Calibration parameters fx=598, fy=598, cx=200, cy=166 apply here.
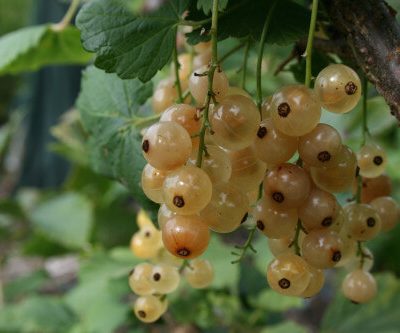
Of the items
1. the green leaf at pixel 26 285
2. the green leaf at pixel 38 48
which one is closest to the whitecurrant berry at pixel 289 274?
the green leaf at pixel 38 48

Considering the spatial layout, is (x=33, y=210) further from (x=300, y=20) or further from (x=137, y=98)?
(x=300, y=20)

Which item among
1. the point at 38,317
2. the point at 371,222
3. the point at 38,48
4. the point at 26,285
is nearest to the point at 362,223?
the point at 371,222

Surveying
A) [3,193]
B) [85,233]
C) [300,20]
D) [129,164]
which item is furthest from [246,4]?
[3,193]

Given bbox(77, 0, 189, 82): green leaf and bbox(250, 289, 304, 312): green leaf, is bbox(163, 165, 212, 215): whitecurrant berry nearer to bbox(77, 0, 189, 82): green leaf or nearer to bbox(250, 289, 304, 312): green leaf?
bbox(77, 0, 189, 82): green leaf

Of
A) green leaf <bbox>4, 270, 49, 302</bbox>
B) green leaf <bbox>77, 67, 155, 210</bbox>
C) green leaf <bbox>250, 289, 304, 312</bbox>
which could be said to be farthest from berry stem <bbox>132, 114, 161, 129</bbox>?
green leaf <bbox>4, 270, 49, 302</bbox>

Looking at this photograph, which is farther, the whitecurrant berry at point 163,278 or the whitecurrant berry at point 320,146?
the whitecurrant berry at point 163,278

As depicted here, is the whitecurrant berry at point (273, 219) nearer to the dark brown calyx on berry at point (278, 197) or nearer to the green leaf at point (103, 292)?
the dark brown calyx on berry at point (278, 197)
